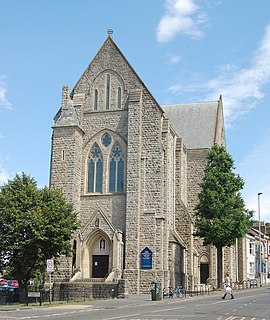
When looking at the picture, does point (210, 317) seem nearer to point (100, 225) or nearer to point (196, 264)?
point (100, 225)

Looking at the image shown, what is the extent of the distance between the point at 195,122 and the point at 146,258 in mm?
25457

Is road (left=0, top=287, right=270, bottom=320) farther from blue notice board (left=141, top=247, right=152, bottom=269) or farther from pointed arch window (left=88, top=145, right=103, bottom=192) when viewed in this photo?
pointed arch window (left=88, top=145, right=103, bottom=192)

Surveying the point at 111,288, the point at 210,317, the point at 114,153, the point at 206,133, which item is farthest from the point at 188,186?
the point at 210,317

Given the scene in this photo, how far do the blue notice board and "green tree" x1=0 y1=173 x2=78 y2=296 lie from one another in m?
6.71

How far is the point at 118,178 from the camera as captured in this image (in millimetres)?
41906

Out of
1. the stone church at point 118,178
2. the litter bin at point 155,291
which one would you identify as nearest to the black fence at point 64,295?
the stone church at point 118,178

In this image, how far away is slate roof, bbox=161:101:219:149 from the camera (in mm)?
57938

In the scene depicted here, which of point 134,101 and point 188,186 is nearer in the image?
point 134,101

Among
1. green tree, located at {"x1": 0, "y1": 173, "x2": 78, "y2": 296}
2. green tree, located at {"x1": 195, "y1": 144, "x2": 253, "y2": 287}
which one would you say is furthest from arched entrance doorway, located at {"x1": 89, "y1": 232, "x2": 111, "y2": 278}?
green tree, located at {"x1": 195, "y1": 144, "x2": 253, "y2": 287}

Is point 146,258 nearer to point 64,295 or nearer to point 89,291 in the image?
point 89,291

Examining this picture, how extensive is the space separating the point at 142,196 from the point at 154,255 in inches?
182

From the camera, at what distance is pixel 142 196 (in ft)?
133

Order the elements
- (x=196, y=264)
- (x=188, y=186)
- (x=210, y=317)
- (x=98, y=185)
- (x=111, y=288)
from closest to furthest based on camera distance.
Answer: (x=210, y=317), (x=111, y=288), (x=98, y=185), (x=196, y=264), (x=188, y=186)

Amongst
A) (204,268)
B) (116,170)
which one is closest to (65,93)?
(116,170)
